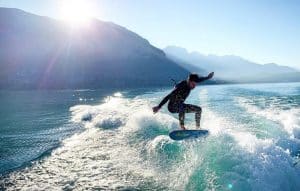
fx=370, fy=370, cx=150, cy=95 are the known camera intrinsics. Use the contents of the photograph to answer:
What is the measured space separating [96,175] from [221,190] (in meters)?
5.64

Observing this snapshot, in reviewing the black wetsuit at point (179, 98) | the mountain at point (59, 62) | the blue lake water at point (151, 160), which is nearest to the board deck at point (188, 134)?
the blue lake water at point (151, 160)

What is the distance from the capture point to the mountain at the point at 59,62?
5396 inches

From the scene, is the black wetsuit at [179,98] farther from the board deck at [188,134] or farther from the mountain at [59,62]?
the mountain at [59,62]

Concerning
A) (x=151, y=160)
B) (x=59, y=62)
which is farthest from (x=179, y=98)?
(x=59, y=62)

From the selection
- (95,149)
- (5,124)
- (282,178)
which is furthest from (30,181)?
(5,124)

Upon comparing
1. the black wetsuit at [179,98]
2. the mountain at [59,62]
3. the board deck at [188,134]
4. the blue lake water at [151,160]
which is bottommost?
the blue lake water at [151,160]

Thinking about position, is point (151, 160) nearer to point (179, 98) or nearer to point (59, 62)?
point (179, 98)

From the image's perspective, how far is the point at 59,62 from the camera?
158m

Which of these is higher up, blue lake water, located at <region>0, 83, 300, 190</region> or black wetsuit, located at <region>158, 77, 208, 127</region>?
black wetsuit, located at <region>158, 77, 208, 127</region>

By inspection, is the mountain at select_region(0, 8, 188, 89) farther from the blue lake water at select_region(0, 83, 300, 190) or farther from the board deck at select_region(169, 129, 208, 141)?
the board deck at select_region(169, 129, 208, 141)

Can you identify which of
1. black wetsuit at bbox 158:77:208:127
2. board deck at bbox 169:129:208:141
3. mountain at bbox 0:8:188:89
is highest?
mountain at bbox 0:8:188:89

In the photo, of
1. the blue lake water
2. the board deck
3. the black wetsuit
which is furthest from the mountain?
the black wetsuit

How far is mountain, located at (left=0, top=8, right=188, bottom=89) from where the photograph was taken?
5396 inches

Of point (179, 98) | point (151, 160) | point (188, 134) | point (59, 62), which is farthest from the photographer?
point (59, 62)
